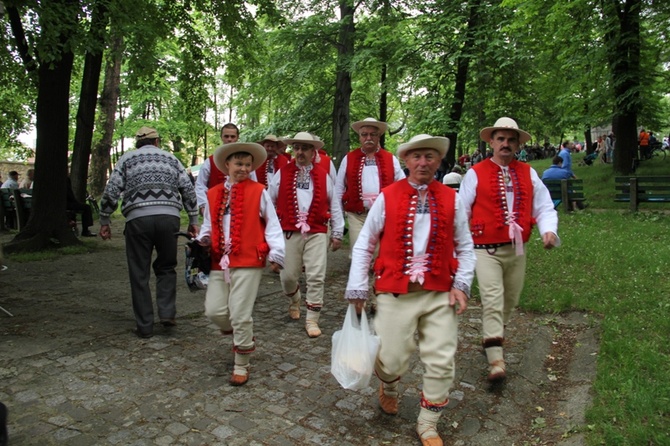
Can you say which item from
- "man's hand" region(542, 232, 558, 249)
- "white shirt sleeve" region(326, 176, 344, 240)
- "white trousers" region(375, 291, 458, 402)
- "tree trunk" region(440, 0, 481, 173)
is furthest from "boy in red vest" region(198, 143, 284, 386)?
"tree trunk" region(440, 0, 481, 173)

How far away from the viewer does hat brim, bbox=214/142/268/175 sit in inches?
182

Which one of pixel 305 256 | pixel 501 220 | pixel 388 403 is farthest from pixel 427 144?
pixel 305 256

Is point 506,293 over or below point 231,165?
below

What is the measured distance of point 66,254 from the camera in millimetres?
10188

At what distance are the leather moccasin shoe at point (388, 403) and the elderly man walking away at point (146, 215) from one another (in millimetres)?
2709

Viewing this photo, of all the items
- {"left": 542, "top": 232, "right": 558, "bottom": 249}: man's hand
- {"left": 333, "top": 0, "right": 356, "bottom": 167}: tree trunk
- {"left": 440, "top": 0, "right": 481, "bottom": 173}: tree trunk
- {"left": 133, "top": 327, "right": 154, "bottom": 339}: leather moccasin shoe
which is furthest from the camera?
{"left": 440, "top": 0, "right": 481, "bottom": 173}: tree trunk

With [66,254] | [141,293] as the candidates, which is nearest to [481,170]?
[141,293]

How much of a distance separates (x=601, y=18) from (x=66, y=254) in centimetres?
1545

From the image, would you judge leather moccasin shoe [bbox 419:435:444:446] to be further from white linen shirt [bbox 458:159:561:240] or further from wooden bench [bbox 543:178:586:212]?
wooden bench [bbox 543:178:586:212]

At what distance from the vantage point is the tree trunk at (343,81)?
16781 mm

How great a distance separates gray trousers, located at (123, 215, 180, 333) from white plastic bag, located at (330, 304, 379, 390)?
2700mm

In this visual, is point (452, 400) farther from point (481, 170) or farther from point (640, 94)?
point (640, 94)

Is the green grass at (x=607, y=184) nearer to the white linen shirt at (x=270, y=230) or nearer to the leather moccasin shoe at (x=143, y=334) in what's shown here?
the white linen shirt at (x=270, y=230)

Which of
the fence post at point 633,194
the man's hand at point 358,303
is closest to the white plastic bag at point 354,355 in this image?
the man's hand at point 358,303
